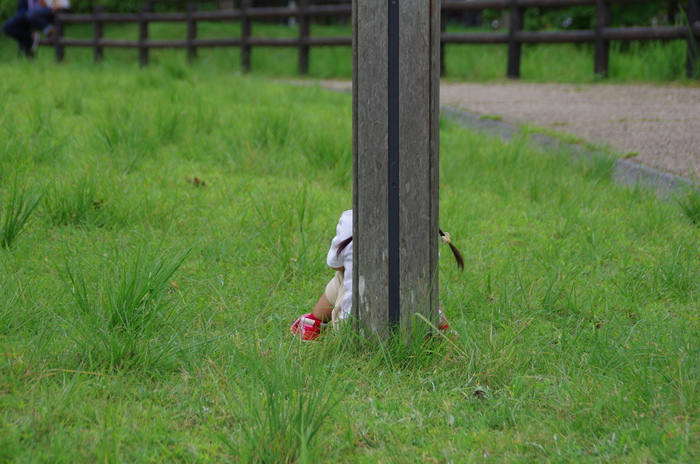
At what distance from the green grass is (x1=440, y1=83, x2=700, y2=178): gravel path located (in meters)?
0.66

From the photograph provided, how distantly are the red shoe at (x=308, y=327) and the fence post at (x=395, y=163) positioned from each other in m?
0.21

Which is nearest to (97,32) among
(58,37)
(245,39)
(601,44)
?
(58,37)

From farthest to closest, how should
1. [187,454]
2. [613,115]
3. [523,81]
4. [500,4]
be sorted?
[500,4] < [523,81] < [613,115] < [187,454]

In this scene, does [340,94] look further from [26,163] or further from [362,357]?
[362,357]

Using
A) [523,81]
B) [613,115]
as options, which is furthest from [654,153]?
[523,81]

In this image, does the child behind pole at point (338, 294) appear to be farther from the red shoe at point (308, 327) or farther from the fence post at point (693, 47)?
the fence post at point (693, 47)

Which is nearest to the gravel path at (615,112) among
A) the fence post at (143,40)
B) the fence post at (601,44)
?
the fence post at (601,44)

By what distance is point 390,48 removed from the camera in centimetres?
209

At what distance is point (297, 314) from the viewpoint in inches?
101

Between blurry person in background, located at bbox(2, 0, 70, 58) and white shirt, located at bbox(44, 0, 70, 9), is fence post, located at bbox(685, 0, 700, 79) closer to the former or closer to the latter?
blurry person in background, located at bbox(2, 0, 70, 58)

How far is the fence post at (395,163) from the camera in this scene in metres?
2.09

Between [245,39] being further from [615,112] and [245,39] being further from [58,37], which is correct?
[615,112]

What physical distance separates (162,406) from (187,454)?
0.77 feet

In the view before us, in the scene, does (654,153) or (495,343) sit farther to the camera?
(654,153)
